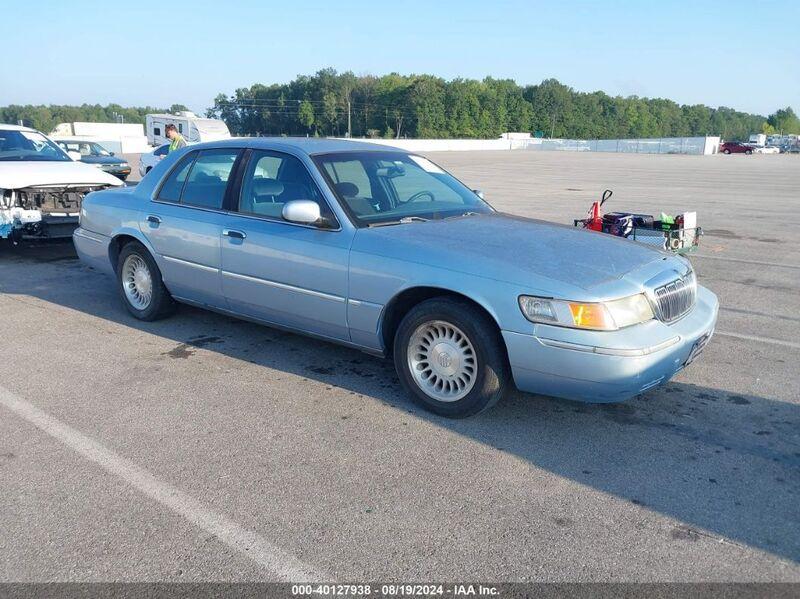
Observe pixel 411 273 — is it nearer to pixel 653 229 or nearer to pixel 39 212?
pixel 653 229

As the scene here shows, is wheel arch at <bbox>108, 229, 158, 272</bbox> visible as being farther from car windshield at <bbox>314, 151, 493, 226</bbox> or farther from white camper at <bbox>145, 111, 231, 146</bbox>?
white camper at <bbox>145, 111, 231, 146</bbox>

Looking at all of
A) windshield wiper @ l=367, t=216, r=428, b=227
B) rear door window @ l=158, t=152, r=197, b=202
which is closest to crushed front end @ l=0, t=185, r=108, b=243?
rear door window @ l=158, t=152, r=197, b=202

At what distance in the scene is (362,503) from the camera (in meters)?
3.25

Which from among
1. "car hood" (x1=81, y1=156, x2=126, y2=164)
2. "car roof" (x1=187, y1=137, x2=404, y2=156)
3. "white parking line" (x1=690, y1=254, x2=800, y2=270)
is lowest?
"white parking line" (x1=690, y1=254, x2=800, y2=270)

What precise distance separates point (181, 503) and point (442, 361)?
1.65m

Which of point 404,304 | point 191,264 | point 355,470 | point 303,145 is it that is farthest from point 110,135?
point 355,470

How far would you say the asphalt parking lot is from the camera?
2.83 meters

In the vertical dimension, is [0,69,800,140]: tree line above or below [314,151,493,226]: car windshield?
above

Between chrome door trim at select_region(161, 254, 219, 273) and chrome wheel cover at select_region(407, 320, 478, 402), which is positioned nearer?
chrome wheel cover at select_region(407, 320, 478, 402)

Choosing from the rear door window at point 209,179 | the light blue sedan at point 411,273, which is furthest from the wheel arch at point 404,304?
the rear door window at point 209,179

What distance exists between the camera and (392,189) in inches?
198

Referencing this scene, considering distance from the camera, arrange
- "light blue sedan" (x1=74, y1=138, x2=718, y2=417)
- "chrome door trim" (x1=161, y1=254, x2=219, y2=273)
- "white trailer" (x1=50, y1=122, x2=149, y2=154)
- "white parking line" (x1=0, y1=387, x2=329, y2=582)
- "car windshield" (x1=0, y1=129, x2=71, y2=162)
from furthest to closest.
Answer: "white trailer" (x1=50, y1=122, x2=149, y2=154) → "car windshield" (x1=0, y1=129, x2=71, y2=162) → "chrome door trim" (x1=161, y1=254, x2=219, y2=273) → "light blue sedan" (x1=74, y1=138, x2=718, y2=417) → "white parking line" (x1=0, y1=387, x2=329, y2=582)

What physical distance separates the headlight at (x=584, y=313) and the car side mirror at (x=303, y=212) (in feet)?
4.96

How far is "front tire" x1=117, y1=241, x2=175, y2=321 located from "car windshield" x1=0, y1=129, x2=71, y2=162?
4449 millimetres
